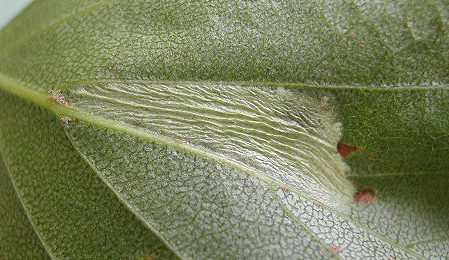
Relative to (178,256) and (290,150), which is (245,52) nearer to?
(290,150)

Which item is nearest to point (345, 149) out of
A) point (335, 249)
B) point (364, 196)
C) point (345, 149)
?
point (345, 149)

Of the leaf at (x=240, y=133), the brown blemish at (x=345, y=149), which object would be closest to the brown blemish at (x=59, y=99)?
the leaf at (x=240, y=133)

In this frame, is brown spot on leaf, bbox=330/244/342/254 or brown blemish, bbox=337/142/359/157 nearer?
brown spot on leaf, bbox=330/244/342/254

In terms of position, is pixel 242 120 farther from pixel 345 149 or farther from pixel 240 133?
pixel 345 149

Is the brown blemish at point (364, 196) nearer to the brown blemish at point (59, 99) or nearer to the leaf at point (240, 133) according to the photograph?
the leaf at point (240, 133)

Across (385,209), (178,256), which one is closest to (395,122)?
(385,209)

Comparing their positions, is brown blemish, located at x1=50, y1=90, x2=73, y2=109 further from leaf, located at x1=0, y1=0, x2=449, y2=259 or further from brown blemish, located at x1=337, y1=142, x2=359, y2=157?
brown blemish, located at x1=337, y1=142, x2=359, y2=157

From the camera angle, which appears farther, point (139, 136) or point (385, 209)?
point (385, 209)

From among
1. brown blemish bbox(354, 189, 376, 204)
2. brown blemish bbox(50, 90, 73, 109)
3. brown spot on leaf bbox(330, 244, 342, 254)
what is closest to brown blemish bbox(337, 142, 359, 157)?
brown blemish bbox(354, 189, 376, 204)
